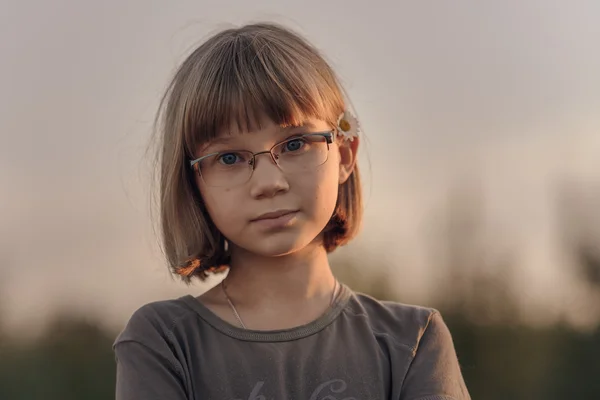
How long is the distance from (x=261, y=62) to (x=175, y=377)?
83 cm

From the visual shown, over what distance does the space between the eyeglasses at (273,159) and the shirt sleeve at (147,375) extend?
454mm

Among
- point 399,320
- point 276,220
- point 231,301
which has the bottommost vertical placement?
point 399,320

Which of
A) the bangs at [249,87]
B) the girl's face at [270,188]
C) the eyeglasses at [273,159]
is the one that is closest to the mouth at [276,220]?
the girl's face at [270,188]

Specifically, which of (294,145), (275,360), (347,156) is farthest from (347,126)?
(275,360)

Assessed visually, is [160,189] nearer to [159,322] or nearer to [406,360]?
[159,322]

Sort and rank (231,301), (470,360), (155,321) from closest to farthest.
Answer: (155,321) < (231,301) < (470,360)

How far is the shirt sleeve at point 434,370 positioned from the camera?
7.50 ft

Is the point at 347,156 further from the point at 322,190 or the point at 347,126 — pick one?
the point at 322,190

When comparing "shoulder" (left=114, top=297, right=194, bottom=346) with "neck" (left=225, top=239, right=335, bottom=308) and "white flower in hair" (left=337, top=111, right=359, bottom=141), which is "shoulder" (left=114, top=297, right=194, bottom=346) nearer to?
"neck" (left=225, top=239, right=335, bottom=308)

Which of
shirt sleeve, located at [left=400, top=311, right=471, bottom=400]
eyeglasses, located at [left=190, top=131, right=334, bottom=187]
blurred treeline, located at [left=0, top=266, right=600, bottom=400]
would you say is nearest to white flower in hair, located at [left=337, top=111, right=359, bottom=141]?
eyeglasses, located at [left=190, top=131, right=334, bottom=187]

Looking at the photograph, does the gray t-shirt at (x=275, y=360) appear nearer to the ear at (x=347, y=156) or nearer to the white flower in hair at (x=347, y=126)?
the ear at (x=347, y=156)

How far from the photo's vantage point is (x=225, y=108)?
7.36ft

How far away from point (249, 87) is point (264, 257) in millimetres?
457

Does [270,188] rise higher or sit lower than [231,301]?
higher
